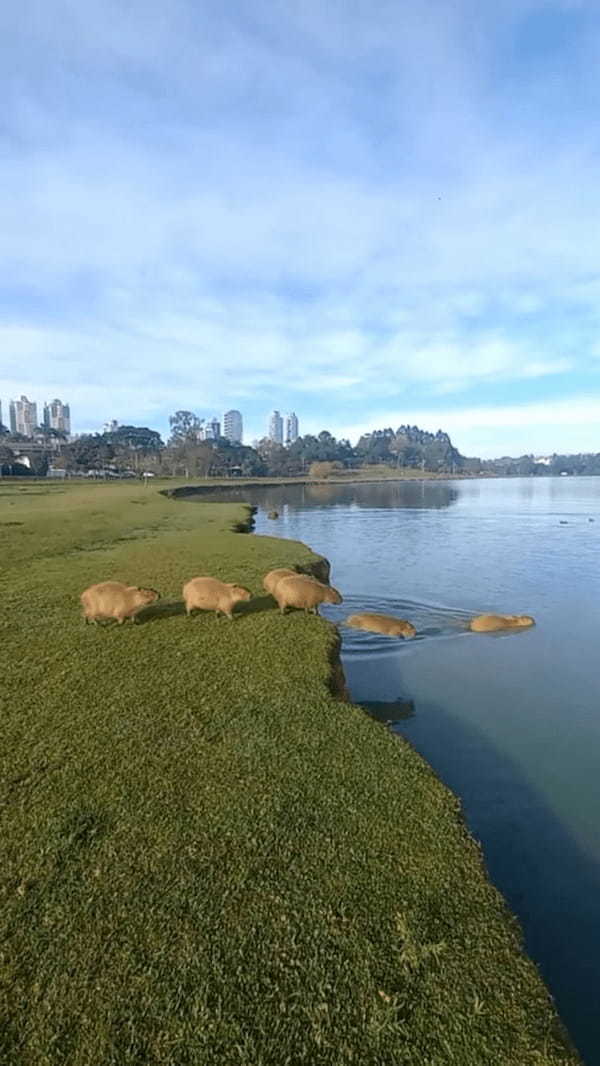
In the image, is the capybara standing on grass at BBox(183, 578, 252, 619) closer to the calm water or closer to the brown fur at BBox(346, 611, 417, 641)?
the calm water

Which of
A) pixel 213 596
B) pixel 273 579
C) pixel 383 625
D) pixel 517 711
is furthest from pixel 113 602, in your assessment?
pixel 517 711

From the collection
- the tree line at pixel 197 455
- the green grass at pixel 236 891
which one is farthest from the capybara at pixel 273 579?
the tree line at pixel 197 455

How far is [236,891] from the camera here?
3.28m

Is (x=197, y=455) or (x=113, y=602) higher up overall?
(x=197, y=455)

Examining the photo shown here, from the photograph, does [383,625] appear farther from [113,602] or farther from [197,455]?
[197,455]

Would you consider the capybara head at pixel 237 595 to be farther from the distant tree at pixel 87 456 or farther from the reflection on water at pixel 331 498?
the distant tree at pixel 87 456

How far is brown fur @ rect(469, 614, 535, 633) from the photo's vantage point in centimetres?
1170

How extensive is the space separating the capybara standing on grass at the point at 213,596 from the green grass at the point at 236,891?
2.09 m

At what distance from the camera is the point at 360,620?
11.3 meters

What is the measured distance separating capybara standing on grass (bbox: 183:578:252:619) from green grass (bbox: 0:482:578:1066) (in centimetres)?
209

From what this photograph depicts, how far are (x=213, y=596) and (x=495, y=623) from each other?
21.5 feet

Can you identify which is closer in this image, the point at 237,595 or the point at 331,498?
the point at 237,595

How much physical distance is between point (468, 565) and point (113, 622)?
14.6m

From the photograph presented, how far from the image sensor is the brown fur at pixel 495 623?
1170 cm
